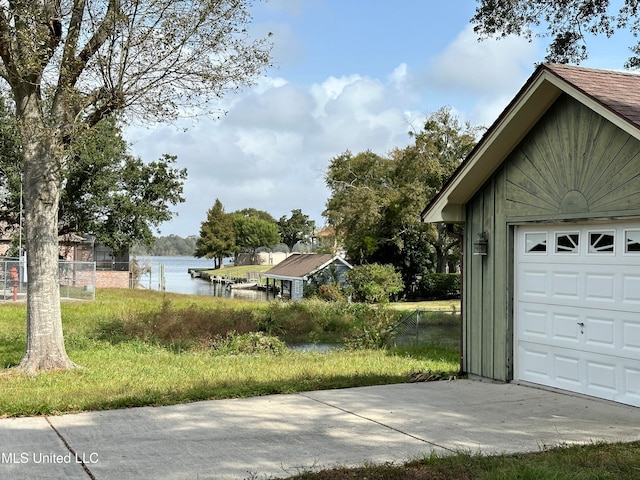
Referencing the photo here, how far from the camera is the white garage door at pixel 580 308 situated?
8578 millimetres

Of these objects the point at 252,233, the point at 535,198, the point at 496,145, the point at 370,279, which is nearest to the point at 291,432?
the point at 535,198

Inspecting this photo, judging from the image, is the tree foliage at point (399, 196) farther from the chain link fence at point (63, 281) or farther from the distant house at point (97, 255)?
the chain link fence at point (63, 281)

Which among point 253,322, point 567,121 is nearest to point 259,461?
point 567,121

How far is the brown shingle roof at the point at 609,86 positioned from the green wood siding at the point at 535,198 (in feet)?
1.00

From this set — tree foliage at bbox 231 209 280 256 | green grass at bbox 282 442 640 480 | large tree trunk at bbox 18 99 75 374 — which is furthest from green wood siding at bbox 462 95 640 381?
tree foliage at bbox 231 209 280 256

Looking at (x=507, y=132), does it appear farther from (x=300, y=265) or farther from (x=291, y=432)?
(x=300, y=265)

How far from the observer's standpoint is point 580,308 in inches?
364

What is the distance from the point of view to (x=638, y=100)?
8.92 meters

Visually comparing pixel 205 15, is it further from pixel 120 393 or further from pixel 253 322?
pixel 253 322

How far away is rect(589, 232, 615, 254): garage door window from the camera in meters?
8.83

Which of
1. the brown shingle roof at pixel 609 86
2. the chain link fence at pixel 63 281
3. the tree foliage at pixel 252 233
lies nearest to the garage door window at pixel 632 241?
the brown shingle roof at pixel 609 86

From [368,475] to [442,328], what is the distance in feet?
49.7

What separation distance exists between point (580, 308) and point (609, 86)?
311 centimetres

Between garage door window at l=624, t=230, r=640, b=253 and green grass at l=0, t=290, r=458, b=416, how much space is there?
4.00 meters
